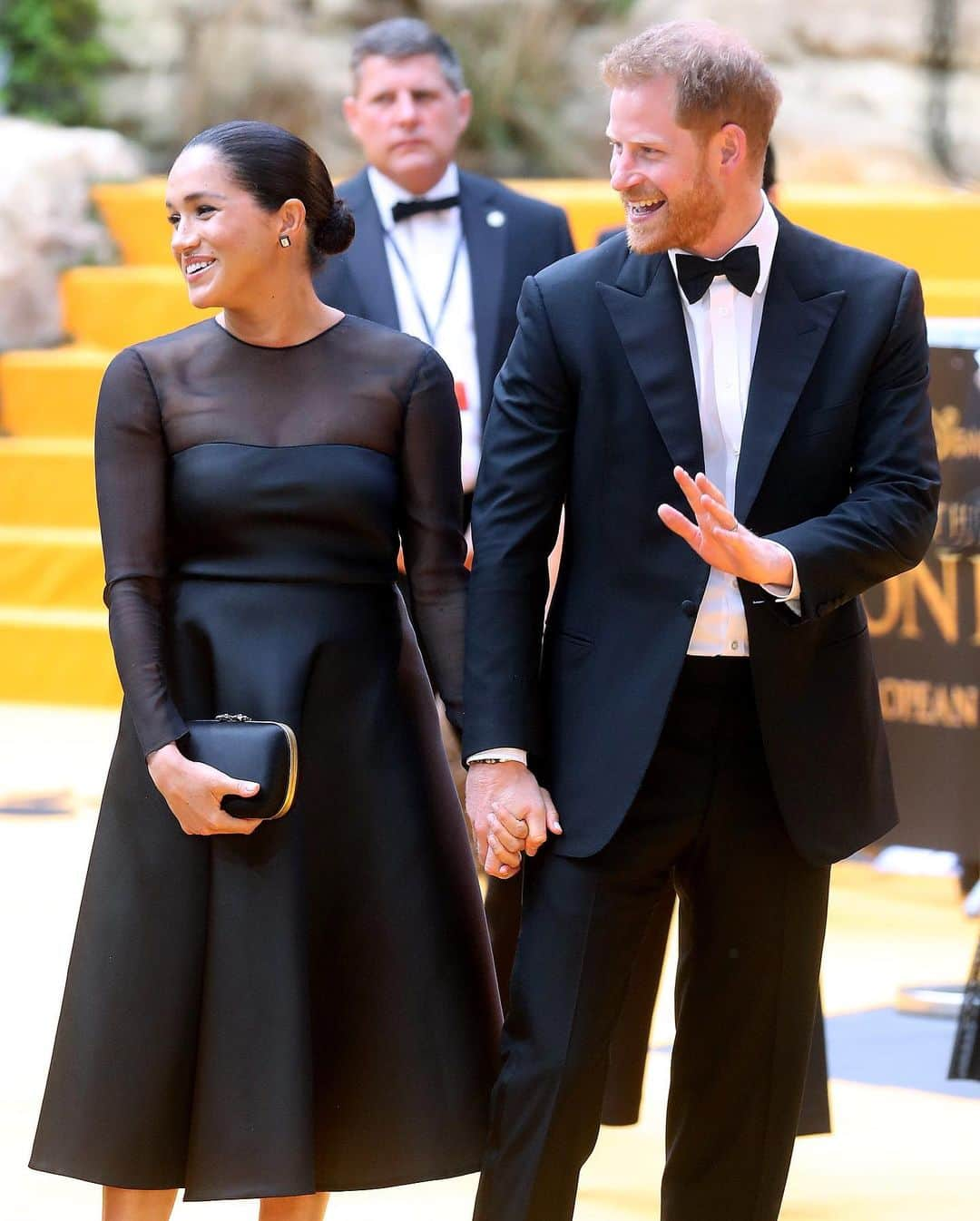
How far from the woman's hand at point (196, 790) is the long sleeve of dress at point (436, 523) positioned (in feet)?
1.18

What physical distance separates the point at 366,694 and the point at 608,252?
693 mm

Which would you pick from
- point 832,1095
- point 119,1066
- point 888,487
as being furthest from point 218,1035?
point 832,1095

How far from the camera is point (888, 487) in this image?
2811mm

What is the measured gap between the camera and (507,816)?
9.35 ft

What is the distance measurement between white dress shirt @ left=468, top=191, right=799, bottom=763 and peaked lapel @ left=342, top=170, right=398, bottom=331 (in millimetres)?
1736

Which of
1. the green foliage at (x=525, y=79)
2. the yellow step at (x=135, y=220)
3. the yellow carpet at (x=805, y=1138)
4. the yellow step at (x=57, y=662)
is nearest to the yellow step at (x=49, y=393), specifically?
the yellow step at (x=135, y=220)

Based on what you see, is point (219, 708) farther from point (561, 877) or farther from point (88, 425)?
point (88, 425)

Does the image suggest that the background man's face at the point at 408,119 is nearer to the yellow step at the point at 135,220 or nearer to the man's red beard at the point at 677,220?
the man's red beard at the point at 677,220

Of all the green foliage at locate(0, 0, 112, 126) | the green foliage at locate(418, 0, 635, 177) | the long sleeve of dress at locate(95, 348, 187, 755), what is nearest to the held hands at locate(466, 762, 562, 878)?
the long sleeve of dress at locate(95, 348, 187, 755)

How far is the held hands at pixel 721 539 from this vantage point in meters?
2.59

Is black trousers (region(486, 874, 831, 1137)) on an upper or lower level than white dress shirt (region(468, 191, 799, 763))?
lower

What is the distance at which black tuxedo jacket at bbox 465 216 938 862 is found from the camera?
282 cm

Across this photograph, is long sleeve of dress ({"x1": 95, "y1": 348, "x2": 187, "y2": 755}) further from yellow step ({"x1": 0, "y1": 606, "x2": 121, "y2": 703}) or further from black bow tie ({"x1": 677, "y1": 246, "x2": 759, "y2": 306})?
yellow step ({"x1": 0, "y1": 606, "x2": 121, "y2": 703})

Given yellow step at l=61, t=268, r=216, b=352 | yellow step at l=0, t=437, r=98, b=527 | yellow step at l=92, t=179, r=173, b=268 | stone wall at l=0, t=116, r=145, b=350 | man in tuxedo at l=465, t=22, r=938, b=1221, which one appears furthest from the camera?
yellow step at l=92, t=179, r=173, b=268
